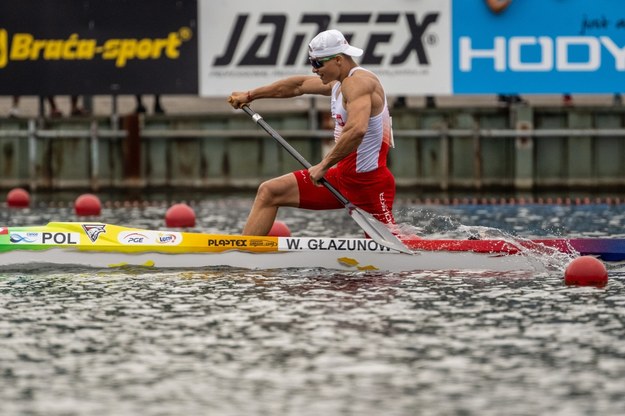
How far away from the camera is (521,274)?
13977 mm

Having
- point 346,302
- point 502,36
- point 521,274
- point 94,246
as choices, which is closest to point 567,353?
point 346,302

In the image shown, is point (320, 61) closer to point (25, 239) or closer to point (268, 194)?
point (268, 194)

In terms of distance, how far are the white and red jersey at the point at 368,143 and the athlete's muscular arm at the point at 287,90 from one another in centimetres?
37

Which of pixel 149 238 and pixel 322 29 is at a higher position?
pixel 322 29

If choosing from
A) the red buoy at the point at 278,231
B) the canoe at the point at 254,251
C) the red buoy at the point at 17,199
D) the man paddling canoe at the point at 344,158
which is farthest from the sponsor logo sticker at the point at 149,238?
the red buoy at the point at 17,199

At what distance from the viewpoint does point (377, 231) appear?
14195 mm

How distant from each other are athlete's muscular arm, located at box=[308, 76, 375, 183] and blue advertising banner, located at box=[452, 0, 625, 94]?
1004 centimetres

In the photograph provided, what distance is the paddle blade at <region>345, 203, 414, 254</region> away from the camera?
1417cm

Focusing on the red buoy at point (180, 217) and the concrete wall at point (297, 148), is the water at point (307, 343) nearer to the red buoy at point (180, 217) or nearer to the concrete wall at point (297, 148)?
the red buoy at point (180, 217)

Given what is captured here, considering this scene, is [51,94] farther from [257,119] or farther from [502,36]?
[257,119]

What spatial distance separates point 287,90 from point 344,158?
1.09 m

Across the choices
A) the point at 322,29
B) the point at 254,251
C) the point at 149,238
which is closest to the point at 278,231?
the point at 254,251

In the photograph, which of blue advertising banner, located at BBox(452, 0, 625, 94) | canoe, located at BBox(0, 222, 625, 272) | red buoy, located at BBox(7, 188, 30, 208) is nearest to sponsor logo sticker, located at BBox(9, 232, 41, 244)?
canoe, located at BBox(0, 222, 625, 272)

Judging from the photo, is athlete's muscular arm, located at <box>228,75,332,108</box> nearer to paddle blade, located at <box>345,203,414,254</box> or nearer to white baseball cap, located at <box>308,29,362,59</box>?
white baseball cap, located at <box>308,29,362,59</box>
